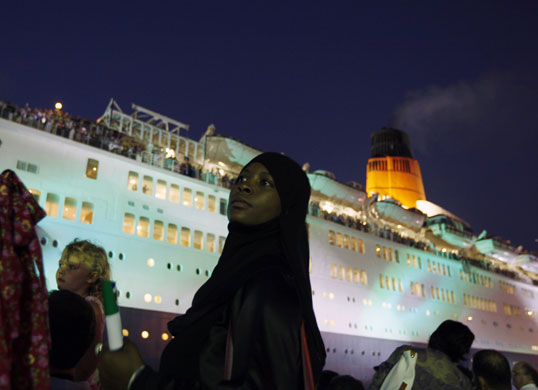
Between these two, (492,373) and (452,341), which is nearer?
(452,341)

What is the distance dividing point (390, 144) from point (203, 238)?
3550cm

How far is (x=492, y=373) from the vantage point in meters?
4.42

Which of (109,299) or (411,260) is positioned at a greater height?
(411,260)

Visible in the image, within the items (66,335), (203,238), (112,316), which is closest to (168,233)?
(203,238)

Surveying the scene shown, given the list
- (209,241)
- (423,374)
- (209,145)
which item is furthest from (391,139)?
(423,374)

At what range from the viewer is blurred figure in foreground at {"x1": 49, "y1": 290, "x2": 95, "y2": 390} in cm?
241

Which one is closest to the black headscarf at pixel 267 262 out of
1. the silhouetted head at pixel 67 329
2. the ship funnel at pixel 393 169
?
the silhouetted head at pixel 67 329

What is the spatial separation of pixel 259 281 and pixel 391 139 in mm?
50383

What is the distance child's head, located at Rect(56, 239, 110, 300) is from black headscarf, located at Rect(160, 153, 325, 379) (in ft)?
5.44

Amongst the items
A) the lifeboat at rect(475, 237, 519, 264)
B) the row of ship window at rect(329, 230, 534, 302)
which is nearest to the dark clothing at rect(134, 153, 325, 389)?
the row of ship window at rect(329, 230, 534, 302)

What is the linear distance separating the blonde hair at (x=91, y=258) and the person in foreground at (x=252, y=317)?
5.56 ft

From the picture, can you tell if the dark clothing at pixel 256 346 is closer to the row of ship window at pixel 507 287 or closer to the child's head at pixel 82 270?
the child's head at pixel 82 270

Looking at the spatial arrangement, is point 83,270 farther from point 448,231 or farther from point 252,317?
point 448,231

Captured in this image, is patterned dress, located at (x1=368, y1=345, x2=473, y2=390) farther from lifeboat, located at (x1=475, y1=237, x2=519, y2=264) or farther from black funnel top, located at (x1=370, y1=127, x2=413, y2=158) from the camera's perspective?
black funnel top, located at (x1=370, y1=127, x2=413, y2=158)
